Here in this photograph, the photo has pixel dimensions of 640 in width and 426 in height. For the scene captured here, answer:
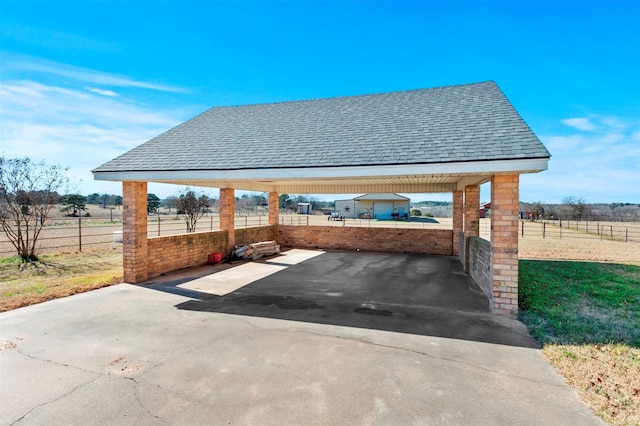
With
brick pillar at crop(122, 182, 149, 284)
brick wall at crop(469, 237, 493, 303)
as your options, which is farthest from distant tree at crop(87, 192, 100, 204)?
brick wall at crop(469, 237, 493, 303)

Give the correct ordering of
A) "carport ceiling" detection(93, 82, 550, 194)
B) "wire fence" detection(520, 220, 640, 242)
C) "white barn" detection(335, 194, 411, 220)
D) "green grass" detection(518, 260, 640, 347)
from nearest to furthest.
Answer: "green grass" detection(518, 260, 640, 347) → "carport ceiling" detection(93, 82, 550, 194) → "wire fence" detection(520, 220, 640, 242) → "white barn" detection(335, 194, 411, 220)

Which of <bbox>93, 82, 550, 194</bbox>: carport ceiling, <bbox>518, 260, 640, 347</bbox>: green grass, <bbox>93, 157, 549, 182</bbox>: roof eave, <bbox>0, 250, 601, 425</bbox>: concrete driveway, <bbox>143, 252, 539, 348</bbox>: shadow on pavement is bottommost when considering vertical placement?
<bbox>143, 252, 539, 348</bbox>: shadow on pavement

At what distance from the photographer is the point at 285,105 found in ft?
37.7

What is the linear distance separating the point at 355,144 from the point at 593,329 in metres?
5.39

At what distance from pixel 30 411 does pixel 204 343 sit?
183 cm

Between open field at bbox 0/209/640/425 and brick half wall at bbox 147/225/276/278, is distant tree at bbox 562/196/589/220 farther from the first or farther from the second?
brick half wall at bbox 147/225/276/278

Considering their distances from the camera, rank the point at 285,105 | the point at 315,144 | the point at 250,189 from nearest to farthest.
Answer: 1. the point at 315,144
2. the point at 285,105
3. the point at 250,189

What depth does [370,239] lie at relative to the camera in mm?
14234

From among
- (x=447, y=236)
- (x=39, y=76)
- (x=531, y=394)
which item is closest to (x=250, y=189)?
(x=39, y=76)

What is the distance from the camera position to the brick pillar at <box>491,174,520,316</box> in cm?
575

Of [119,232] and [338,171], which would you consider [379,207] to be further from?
[338,171]

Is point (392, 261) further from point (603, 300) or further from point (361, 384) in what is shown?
point (361, 384)

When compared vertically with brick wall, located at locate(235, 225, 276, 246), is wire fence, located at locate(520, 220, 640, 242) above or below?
below

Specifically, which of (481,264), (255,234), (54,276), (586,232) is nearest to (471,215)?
(481,264)
